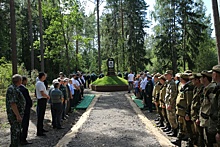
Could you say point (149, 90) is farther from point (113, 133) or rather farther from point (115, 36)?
point (115, 36)

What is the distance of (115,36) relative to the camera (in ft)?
139

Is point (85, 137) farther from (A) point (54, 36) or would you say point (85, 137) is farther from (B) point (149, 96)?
(A) point (54, 36)

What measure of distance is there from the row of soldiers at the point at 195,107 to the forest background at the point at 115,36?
17.2 m

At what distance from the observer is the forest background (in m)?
26.6

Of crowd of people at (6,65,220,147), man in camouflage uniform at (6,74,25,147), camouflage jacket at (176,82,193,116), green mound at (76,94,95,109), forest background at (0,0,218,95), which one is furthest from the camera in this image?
forest background at (0,0,218,95)

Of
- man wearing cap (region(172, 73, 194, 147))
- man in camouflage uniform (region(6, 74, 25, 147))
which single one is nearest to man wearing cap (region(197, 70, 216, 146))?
man wearing cap (region(172, 73, 194, 147))

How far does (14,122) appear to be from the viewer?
233 inches

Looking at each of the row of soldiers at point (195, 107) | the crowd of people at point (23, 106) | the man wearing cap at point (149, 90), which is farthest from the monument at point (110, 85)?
the row of soldiers at point (195, 107)

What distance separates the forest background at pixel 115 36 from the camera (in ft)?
87.3

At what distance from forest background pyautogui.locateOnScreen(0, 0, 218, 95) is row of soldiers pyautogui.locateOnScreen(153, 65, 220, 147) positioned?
17.2m

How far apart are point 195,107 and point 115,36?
37.6 meters

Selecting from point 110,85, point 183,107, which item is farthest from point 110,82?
point 183,107

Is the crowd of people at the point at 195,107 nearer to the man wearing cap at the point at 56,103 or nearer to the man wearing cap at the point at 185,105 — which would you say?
the man wearing cap at the point at 185,105

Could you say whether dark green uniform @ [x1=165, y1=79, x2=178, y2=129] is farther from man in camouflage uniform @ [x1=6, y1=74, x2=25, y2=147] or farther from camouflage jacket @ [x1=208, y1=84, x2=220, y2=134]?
man in camouflage uniform @ [x1=6, y1=74, x2=25, y2=147]
